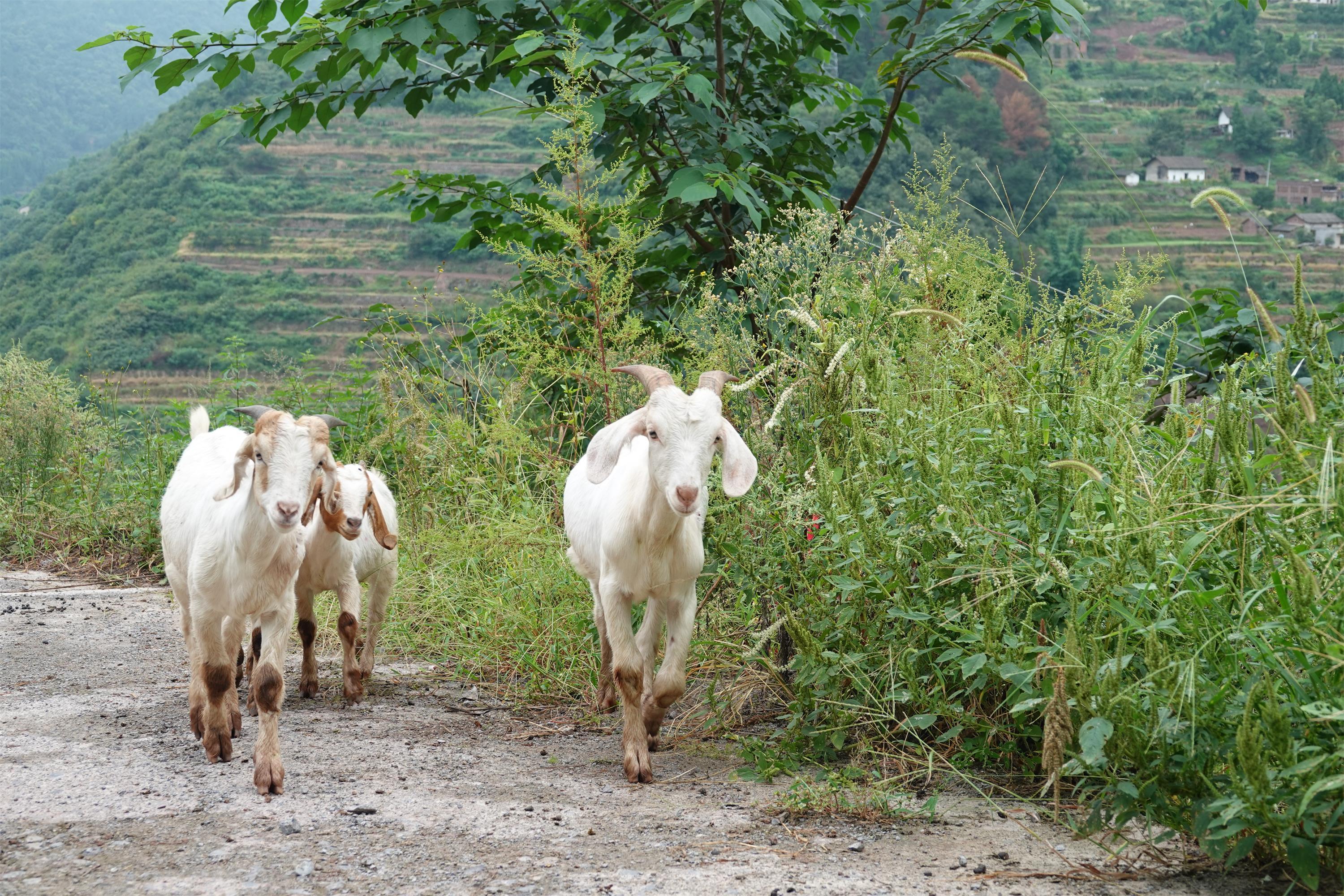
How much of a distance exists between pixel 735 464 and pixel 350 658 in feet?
7.59

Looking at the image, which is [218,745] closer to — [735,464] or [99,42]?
[735,464]

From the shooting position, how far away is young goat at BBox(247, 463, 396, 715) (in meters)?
5.11

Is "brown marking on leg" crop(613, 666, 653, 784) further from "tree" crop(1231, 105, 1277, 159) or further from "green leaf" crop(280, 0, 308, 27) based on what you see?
"tree" crop(1231, 105, 1277, 159)

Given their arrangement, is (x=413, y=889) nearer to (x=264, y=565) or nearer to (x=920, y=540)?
(x=264, y=565)

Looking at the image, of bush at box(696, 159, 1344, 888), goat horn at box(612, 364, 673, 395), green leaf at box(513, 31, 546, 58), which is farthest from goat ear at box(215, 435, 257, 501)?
green leaf at box(513, 31, 546, 58)

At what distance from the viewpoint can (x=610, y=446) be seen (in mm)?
4234

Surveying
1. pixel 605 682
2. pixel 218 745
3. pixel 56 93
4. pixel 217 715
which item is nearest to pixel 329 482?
pixel 217 715

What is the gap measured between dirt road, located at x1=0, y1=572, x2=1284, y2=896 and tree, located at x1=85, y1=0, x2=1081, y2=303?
272cm

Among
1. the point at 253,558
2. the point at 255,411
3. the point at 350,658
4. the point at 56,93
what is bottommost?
the point at 350,658

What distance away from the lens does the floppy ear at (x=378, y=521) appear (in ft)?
16.3

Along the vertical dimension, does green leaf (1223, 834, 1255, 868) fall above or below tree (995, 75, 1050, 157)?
below

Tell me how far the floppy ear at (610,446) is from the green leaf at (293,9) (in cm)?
326

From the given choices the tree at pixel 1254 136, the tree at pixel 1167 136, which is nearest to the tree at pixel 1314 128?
the tree at pixel 1254 136

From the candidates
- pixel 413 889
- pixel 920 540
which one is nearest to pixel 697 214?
pixel 920 540
